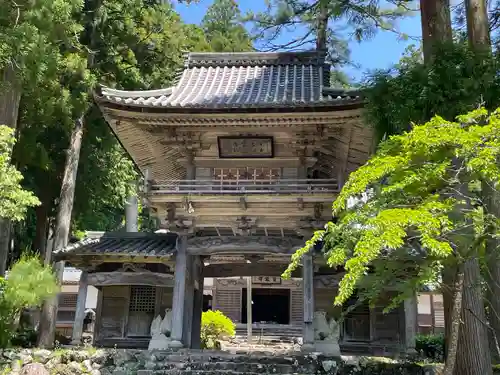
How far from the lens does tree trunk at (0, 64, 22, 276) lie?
10.5 m

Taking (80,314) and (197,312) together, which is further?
(197,312)

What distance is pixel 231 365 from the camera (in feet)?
30.7

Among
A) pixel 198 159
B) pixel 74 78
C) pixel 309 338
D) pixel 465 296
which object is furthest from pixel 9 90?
pixel 465 296

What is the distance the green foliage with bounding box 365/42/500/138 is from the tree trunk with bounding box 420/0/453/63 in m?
Answer: 1.00

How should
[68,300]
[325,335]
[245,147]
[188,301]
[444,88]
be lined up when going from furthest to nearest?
[68,300]
[245,147]
[188,301]
[325,335]
[444,88]

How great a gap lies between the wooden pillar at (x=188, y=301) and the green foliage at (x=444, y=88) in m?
6.25

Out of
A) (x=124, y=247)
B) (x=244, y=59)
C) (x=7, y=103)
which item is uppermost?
(x=244, y=59)

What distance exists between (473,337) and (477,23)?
4970mm

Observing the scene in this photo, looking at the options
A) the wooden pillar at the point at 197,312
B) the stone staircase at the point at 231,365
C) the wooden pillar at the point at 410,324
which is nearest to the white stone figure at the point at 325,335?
the stone staircase at the point at 231,365

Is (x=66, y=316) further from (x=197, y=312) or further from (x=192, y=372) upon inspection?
(x=192, y=372)

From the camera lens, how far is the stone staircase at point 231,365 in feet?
30.0

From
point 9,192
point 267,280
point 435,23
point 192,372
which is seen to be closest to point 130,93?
point 9,192

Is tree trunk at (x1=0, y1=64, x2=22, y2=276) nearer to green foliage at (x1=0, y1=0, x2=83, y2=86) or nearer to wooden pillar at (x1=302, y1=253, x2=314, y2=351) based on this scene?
green foliage at (x1=0, y1=0, x2=83, y2=86)

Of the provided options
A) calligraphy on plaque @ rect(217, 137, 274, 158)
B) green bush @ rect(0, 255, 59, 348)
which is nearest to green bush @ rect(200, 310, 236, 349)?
calligraphy on plaque @ rect(217, 137, 274, 158)
